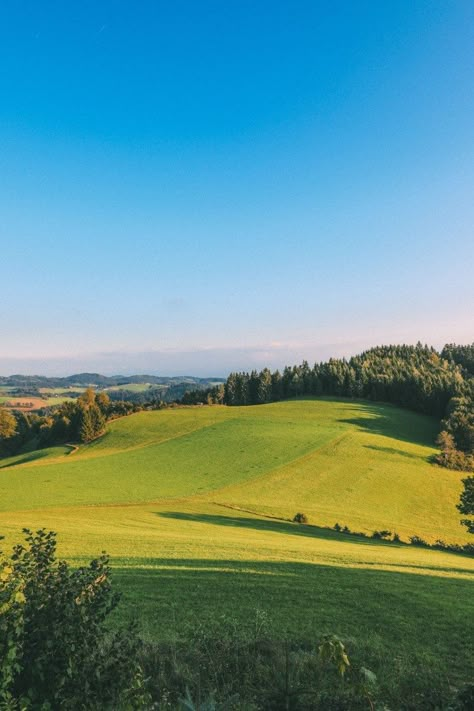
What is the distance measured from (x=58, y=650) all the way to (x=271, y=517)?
39.6 m

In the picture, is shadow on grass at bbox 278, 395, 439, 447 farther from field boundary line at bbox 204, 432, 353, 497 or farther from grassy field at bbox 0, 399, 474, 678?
field boundary line at bbox 204, 432, 353, 497

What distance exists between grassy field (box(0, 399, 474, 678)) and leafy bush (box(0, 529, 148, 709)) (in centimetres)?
599

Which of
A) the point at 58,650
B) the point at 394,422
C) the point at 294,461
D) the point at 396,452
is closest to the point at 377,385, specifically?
the point at 394,422

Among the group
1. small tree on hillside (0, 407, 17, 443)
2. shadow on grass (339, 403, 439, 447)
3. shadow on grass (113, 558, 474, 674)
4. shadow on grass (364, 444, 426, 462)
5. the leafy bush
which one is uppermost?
the leafy bush

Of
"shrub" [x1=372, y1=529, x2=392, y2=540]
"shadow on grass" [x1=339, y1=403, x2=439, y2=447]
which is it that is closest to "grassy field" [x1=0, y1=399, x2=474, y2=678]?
"shadow on grass" [x1=339, y1=403, x2=439, y2=447]

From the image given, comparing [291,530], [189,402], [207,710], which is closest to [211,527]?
[291,530]

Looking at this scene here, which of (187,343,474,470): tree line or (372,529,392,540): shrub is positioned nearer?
(372,529,392,540): shrub

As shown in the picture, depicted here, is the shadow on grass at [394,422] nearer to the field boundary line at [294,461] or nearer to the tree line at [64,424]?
the field boundary line at [294,461]

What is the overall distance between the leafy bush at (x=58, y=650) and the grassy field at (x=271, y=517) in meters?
5.99

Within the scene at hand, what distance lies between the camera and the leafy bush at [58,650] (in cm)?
479

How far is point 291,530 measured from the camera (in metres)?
36.2

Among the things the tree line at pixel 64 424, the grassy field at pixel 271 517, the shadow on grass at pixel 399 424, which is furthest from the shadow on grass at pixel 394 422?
the tree line at pixel 64 424

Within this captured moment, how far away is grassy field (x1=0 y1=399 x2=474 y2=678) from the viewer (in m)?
13.1

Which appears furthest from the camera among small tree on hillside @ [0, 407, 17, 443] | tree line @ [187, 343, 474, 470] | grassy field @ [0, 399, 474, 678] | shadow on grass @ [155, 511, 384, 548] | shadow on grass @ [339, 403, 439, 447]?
tree line @ [187, 343, 474, 470]
